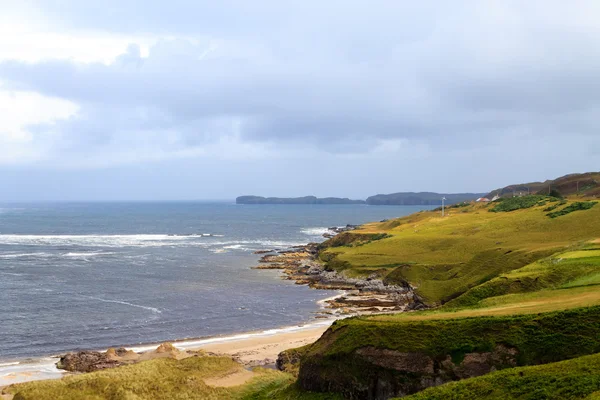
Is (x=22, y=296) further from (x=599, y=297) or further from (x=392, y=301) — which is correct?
(x=599, y=297)

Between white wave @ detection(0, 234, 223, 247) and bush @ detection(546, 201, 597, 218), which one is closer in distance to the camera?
bush @ detection(546, 201, 597, 218)

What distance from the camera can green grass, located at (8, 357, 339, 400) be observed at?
28.8 meters

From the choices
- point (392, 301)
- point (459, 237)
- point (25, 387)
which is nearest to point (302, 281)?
point (392, 301)

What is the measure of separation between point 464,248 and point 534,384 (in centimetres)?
6174

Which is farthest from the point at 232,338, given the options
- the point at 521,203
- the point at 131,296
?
the point at 521,203

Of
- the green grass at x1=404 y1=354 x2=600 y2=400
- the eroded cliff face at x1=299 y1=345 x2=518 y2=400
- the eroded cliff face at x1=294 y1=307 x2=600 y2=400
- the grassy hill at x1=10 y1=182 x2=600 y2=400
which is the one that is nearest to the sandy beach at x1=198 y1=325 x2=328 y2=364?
the grassy hill at x1=10 y1=182 x2=600 y2=400

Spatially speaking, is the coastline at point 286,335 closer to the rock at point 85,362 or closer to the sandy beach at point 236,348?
the sandy beach at point 236,348

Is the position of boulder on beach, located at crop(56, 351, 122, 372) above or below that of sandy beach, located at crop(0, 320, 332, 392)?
above

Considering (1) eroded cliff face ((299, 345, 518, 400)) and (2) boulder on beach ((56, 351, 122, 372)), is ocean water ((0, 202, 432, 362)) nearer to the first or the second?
(2) boulder on beach ((56, 351, 122, 372))

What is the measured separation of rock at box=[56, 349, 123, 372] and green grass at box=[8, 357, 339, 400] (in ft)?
16.8

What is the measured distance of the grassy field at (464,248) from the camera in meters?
54.0

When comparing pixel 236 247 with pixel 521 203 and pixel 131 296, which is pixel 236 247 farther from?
pixel 521 203

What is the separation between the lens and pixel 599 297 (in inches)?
1099

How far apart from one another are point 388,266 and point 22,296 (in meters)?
46.1
